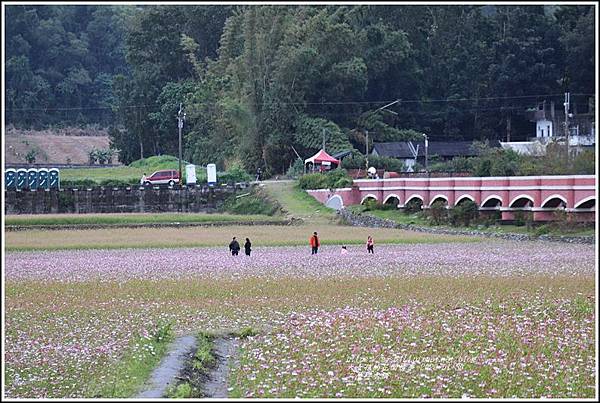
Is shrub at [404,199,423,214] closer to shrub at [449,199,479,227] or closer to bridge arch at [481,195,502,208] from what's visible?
shrub at [449,199,479,227]

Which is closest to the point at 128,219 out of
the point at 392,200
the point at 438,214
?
the point at 392,200

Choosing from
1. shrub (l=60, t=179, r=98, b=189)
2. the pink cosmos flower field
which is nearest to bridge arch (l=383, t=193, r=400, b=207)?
shrub (l=60, t=179, r=98, b=189)

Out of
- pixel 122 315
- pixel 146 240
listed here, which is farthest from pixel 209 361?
pixel 146 240

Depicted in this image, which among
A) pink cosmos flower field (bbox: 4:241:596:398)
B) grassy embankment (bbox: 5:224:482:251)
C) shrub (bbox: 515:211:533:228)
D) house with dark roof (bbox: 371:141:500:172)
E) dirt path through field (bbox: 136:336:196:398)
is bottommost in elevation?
dirt path through field (bbox: 136:336:196:398)

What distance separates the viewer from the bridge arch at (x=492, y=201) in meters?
55.6

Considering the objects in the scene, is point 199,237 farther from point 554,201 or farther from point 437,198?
point 554,201

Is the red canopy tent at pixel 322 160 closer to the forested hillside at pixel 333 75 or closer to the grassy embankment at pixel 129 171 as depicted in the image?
the forested hillside at pixel 333 75

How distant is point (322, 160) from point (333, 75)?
10540 millimetres

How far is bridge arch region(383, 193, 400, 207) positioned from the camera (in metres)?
63.1

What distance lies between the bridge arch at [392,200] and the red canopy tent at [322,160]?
39.1 feet

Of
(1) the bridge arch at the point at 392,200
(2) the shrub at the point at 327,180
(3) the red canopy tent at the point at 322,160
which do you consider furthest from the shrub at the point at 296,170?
(1) the bridge arch at the point at 392,200

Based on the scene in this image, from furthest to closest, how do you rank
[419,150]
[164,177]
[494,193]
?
[419,150]
[164,177]
[494,193]

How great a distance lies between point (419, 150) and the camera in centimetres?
8544

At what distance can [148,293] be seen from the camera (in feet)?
84.8
